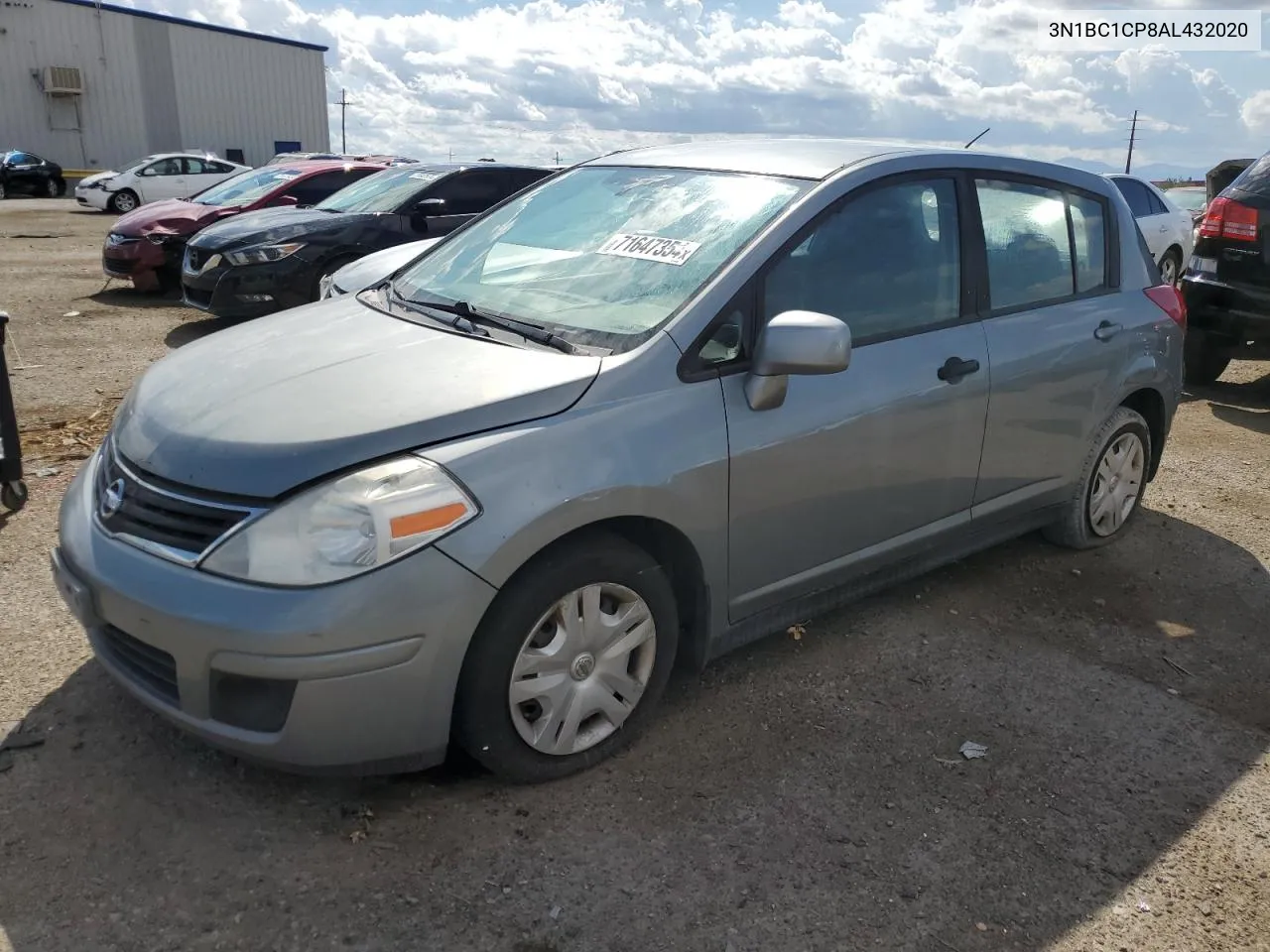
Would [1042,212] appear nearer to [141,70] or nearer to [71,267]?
[71,267]

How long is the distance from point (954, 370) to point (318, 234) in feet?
21.3

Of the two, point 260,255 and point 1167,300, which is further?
point 260,255

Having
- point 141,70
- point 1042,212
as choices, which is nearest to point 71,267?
point 1042,212

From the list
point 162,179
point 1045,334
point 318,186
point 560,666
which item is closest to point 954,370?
point 1045,334

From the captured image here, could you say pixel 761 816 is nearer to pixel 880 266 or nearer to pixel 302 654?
pixel 302 654

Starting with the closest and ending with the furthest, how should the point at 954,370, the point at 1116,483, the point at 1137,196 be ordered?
the point at 954,370
the point at 1116,483
the point at 1137,196

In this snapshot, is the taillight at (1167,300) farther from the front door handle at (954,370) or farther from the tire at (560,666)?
the tire at (560,666)

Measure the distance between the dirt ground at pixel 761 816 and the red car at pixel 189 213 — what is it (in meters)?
7.09

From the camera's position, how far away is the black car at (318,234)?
841cm

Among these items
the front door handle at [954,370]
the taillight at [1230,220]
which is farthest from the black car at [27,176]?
the front door handle at [954,370]

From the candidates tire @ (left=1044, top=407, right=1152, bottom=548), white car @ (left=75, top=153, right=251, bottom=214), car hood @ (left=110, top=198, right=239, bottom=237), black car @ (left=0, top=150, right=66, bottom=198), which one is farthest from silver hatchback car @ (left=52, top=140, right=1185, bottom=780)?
black car @ (left=0, top=150, right=66, bottom=198)

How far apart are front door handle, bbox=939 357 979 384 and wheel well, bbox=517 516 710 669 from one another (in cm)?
120

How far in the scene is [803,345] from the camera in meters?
2.89

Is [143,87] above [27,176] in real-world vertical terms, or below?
above
